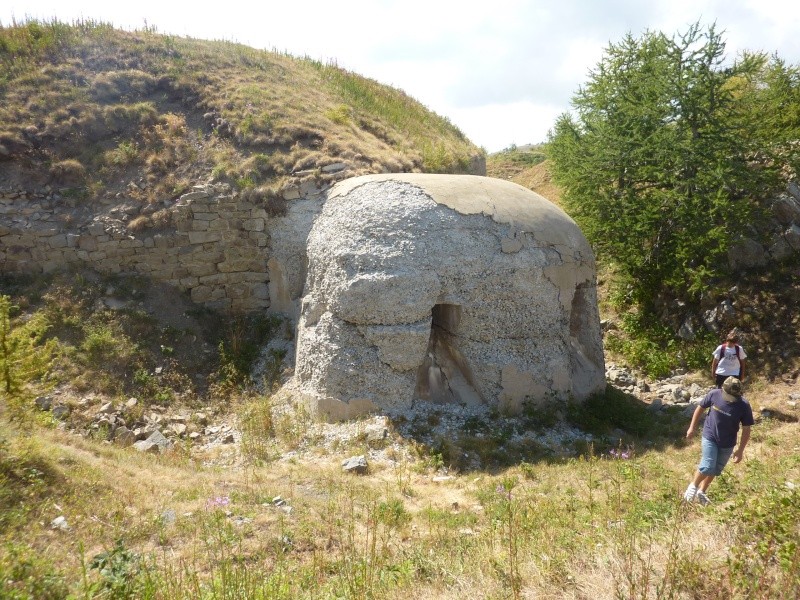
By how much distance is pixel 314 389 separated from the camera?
8039 millimetres

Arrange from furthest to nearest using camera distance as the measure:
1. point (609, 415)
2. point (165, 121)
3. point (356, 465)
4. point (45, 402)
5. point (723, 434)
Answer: point (165, 121) < point (609, 415) < point (45, 402) < point (356, 465) < point (723, 434)

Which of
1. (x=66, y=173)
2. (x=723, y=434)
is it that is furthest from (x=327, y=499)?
(x=66, y=173)

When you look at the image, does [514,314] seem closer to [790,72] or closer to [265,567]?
[265,567]

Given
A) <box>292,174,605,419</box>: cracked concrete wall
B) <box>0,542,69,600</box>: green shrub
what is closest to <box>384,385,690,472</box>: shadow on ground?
<box>292,174,605,419</box>: cracked concrete wall

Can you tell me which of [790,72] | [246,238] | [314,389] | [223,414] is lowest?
[223,414]

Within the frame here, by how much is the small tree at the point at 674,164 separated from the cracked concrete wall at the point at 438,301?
3.84 metres

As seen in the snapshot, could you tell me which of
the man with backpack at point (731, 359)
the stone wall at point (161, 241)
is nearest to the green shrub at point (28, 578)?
the stone wall at point (161, 241)

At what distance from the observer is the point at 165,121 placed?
474 inches

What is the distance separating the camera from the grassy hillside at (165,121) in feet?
35.8

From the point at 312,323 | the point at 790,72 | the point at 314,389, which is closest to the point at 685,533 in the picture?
the point at 314,389

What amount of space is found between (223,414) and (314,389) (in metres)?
1.88

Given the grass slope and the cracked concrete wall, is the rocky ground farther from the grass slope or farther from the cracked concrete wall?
the cracked concrete wall

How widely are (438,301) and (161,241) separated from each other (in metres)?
5.73

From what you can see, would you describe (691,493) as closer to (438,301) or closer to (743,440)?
(743,440)
